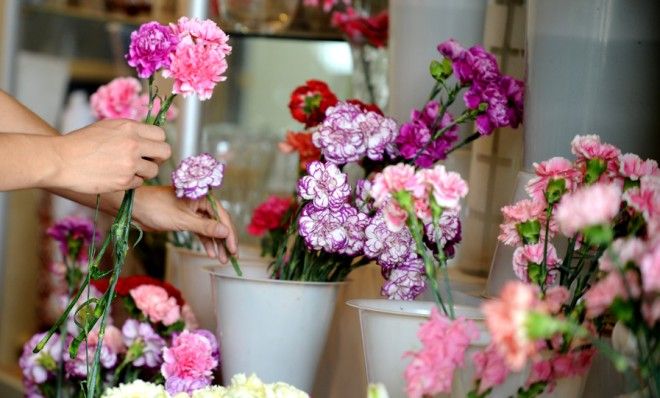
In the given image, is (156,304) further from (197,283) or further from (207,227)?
(207,227)

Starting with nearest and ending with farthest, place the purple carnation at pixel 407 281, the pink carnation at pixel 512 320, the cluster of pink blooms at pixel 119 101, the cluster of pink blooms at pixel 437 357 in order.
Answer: the pink carnation at pixel 512 320 → the cluster of pink blooms at pixel 437 357 → the purple carnation at pixel 407 281 → the cluster of pink blooms at pixel 119 101

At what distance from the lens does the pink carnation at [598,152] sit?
0.85 m

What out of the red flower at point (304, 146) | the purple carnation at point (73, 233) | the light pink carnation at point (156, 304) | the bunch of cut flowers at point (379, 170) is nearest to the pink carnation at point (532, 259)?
the bunch of cut flowers at point (379, 170)

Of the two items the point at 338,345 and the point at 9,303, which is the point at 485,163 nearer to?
the point at 338,345

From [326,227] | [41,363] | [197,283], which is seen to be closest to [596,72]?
[326,227]

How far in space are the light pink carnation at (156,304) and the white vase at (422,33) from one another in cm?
35

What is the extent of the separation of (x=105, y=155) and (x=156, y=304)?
368 mm

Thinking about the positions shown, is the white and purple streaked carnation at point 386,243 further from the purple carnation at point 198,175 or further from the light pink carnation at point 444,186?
the light pink carnation at point 444,186

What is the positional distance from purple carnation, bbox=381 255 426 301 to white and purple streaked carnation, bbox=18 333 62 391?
1.96ft

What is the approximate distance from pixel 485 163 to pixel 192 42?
16.6 inches

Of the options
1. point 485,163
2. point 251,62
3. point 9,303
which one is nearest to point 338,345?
point 485,163

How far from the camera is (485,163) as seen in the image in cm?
125

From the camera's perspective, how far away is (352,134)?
1.09m

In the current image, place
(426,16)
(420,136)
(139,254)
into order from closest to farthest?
1. (420,136)
2. (426,16)
3. (139,254)
